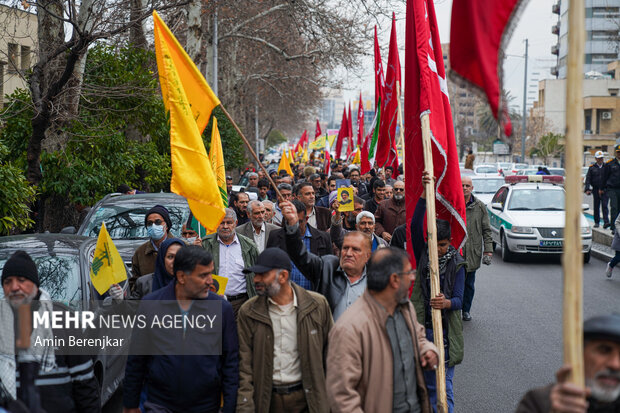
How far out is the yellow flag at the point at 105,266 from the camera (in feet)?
Answer: 19.6

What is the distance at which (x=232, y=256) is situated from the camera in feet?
21.9

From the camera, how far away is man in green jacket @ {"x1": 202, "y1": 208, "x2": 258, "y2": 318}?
6527 millimetres

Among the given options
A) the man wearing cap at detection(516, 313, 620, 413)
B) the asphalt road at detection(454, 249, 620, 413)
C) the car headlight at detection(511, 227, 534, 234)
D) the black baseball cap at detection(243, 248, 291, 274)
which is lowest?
the asphalt road at detection(454, 249, 620, 413)

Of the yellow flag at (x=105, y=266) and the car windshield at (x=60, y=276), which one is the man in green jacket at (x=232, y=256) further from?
the car windshield at (x=60, y=276)

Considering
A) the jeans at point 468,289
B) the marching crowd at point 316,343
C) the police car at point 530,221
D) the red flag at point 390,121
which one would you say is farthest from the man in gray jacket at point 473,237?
the police car at point 530,221

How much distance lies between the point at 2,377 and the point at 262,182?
9554 millimetres

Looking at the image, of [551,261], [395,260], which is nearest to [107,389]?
[395,260]

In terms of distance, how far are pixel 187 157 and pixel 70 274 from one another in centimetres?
148

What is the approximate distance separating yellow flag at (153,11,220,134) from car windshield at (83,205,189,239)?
12.2ft

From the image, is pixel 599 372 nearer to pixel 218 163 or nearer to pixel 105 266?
pixel 105 266

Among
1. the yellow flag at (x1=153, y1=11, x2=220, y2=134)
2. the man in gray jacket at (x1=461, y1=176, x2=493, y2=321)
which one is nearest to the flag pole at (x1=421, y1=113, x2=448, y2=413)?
the yellow flag at (x1=153, y1=11, x2=220, y2=134)

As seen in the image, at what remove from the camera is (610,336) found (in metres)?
2.70

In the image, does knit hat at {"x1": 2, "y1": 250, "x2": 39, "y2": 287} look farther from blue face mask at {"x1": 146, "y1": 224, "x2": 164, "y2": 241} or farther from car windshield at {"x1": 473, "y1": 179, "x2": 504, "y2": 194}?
car windshield at {"x1": 473, "y1": 179, "x2": 504, "y2": 194}

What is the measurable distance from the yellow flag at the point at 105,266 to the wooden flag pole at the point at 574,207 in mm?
4294
